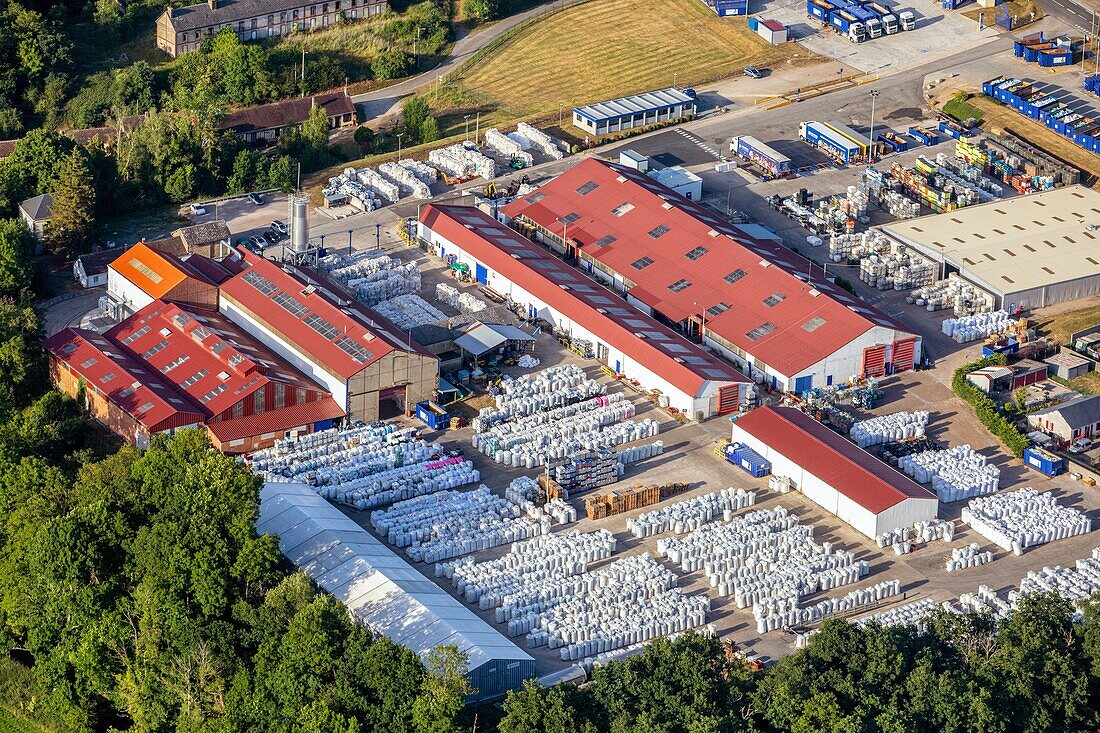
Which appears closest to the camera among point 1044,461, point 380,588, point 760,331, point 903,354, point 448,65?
point 380,588

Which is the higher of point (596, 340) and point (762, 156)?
point (762, 156)

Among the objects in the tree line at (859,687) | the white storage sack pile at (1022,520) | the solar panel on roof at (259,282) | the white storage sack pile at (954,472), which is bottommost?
the white storage sack pile at (954,472)

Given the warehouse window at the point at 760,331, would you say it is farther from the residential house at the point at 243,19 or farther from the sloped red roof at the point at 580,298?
the residential house at the point at 243,19

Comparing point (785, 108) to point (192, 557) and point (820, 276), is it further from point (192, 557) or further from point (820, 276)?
point (192, 557)

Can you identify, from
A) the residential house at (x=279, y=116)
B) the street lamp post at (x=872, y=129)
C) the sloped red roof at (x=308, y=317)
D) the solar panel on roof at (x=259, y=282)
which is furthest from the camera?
the residential house at (x=279, y=116)

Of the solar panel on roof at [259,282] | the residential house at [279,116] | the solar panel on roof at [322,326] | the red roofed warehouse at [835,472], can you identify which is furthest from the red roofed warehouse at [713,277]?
the residential house at [279,116]

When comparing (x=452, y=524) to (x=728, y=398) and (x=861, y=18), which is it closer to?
(x=728, y=398)

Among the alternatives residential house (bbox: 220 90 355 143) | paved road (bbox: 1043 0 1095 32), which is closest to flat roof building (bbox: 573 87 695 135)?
residential house (bbox: 220 90 355 143)

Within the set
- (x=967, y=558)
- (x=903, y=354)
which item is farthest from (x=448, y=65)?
(x=967, y=558)
